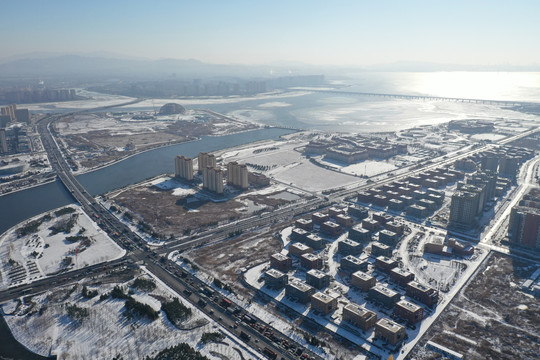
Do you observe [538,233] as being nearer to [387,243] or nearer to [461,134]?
[387,243]

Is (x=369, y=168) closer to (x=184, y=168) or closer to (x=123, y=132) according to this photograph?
(x=184, y=168)

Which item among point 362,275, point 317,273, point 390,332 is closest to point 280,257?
point 317,273

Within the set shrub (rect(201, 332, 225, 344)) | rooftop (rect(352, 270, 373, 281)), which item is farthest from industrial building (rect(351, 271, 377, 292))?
shrub (rect(201, 332, 225, 344))

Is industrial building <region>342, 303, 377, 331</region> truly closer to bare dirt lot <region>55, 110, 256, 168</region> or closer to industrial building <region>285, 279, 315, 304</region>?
industrial building <region>285, 279, 315, 304</region>

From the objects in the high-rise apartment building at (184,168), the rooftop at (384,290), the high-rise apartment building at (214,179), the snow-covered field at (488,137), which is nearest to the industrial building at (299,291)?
the rooftop at (384,290)

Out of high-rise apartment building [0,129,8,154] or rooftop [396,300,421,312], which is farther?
high-rise apartment building [0,129,8,154]
